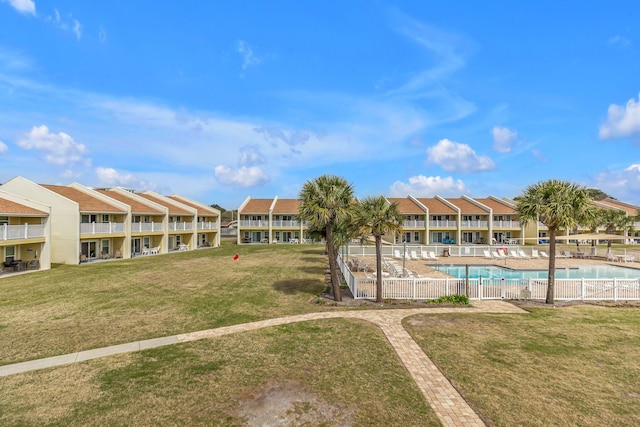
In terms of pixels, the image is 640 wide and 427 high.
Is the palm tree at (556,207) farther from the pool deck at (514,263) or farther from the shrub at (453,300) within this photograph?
the pool deck at (514,263)

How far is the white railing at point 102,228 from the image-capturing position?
2884 cm

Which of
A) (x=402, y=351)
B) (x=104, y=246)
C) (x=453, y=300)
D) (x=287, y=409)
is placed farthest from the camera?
(x=104, y=246)

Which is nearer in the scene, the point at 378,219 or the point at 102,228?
the point at 378,219

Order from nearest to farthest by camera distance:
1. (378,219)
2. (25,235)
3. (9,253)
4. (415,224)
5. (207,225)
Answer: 1. (378,219)
2. (25,235)
3. (9,253)
4. (207,225)
5. (415,224)

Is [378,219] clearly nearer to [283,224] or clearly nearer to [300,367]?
[300,367]

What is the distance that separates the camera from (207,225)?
48250 mm

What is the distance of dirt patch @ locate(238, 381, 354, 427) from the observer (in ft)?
20.6

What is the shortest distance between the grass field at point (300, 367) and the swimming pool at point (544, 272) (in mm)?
11640

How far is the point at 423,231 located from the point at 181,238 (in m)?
35.5

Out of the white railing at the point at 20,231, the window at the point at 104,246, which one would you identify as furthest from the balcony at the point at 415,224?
the white railing at the point at 20,231

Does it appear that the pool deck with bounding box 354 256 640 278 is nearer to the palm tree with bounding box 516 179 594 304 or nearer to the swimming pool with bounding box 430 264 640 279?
the swimming pool with bounding box 430 264 640 279

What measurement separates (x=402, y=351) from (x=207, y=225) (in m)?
43.1

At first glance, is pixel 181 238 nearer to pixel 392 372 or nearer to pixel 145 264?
pixel 145 264

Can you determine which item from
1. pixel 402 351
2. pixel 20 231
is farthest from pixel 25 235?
pixel 402 351
